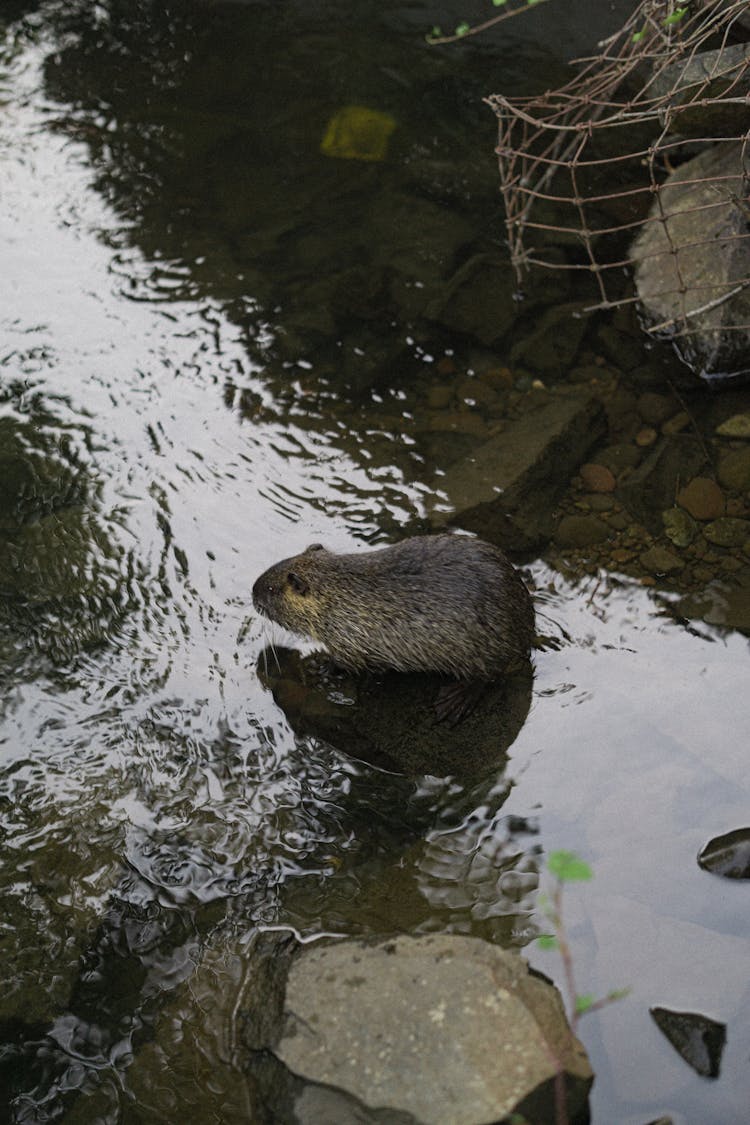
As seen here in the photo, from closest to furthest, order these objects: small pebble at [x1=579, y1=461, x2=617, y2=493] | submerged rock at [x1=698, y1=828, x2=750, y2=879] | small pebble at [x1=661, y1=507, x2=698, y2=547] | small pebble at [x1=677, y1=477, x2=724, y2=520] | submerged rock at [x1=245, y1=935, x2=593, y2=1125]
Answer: submerged rock at [x1=245, y1=935, x2=593, y2=1125], submerged rock at [x1=698, y1=828, x2=750, y2=879], small pebble at [x1=661, y1=507, x2=698, y2=547], small pebble at [x1=677, y1=477, x2=724, y2=520], small pebble at [x1=579, y1=461, x2=617, y2=493]

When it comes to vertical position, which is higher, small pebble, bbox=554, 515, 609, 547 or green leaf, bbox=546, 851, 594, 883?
green leaf, bbox=546, 851, 594, 883

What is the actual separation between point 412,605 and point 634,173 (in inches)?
171

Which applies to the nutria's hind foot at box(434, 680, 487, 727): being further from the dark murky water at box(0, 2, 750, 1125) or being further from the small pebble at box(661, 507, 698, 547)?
the small pebble at box(661, 507, 698, 547)

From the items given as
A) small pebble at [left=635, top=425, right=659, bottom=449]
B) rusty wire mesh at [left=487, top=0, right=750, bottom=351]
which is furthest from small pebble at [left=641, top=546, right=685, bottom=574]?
rusty wire mesh at [left=487, top=0, right=750, bottom=351]

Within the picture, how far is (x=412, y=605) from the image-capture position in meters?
4.55

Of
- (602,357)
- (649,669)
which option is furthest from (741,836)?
(602,357)

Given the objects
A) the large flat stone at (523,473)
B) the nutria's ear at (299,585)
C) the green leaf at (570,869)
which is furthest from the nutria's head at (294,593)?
the green leaf at (570,869)

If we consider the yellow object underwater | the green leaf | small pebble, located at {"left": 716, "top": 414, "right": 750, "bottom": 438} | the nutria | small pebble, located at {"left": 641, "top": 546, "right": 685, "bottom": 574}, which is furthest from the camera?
the yellow object underwater

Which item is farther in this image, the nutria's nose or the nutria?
the nutria's nose

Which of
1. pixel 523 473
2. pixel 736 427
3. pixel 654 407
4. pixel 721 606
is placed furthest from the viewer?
pixel 654 407

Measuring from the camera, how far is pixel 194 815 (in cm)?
405

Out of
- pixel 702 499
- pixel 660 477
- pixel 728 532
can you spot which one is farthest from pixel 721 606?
pixel 660 477

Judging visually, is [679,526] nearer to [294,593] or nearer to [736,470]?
[736,470]

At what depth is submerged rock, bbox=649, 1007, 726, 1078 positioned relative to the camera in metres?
3.24
